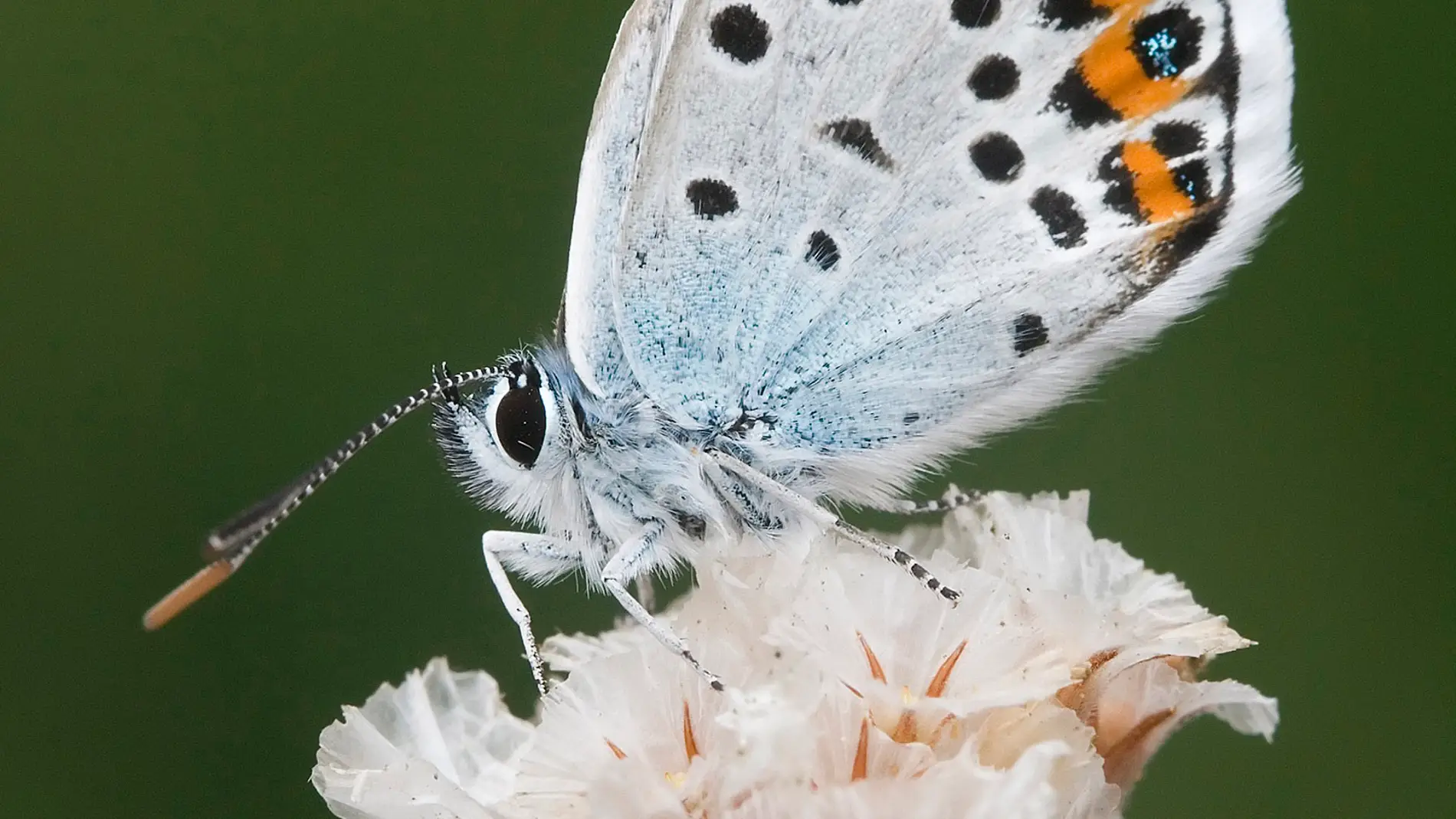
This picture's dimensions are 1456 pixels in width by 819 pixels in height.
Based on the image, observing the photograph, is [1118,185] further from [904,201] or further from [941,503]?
[941,503]

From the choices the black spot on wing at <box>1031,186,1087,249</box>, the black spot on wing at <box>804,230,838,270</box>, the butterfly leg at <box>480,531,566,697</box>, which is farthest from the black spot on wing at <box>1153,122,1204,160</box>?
the butterfly leg at <box>480,531,566,697</box>

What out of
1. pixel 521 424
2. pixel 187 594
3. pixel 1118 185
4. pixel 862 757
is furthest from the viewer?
pixel 521 424

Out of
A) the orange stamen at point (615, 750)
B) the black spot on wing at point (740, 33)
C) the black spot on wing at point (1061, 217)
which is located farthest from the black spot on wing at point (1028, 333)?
the orange stamen at point (615, 750)

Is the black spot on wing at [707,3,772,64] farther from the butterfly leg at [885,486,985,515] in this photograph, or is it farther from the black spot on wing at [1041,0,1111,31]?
the butterfly leg at [885,486,985,515]

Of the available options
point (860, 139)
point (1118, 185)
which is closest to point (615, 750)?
point (860, 139)

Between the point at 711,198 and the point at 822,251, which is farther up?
the point at 711,198

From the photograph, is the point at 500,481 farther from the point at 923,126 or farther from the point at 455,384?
the point at 923,126

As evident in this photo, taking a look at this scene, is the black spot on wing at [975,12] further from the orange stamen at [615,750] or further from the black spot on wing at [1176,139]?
the orange stamen at [615,750]

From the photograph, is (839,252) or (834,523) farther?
(839,252)
